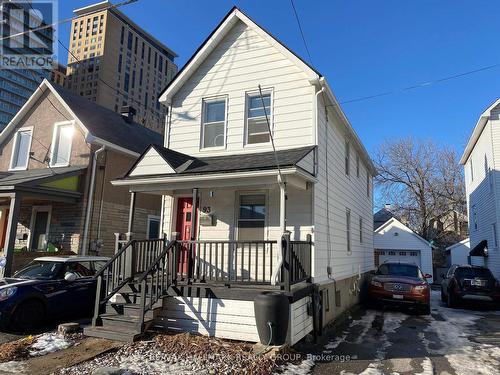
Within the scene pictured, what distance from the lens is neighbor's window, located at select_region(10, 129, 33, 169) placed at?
15.9m

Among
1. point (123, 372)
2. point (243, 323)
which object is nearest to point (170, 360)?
point (123, 372)

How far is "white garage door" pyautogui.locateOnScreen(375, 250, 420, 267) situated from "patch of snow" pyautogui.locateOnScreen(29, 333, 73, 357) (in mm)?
24116

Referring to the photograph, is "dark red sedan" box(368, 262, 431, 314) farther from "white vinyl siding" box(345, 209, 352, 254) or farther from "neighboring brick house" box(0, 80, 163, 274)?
"neighboring brick house" box(0, 80, 163, 274)

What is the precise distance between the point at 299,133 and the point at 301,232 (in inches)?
95.9

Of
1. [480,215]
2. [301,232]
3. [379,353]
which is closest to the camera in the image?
[379,353]

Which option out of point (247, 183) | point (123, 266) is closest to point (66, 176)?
point (123, 266)

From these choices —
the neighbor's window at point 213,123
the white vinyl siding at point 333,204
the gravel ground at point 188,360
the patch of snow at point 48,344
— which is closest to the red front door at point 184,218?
the neighbor's window at point 213,123

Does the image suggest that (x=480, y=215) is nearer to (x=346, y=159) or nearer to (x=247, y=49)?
(x=346, y=159)

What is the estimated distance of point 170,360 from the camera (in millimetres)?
5875

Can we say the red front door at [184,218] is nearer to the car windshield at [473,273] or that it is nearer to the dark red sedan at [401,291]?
the dark red sedan at [401,291]

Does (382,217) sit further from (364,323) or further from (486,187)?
(364,323)

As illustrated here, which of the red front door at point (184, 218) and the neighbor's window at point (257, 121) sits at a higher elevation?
the neighbor's window at point (257, 121)

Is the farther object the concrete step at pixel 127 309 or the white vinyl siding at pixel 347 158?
the white vinyl siding at pixel 347 158

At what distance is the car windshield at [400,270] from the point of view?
1295 centimetres
